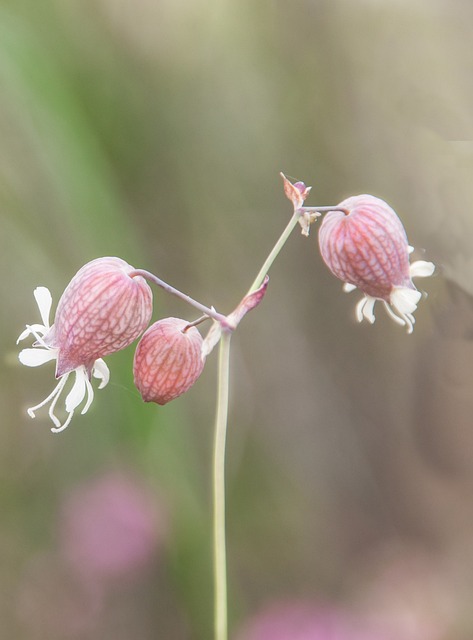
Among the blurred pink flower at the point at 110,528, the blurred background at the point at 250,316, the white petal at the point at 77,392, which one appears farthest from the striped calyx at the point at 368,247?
the blurred pink flower at the point at 110,528

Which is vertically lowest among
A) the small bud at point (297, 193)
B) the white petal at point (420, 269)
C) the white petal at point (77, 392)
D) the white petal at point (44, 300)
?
the white petal at point (77, 392)

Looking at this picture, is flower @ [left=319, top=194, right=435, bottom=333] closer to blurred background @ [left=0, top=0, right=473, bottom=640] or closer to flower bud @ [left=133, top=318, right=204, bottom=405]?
flower bud @ [left=133, top=318, right=204, bottom=405]

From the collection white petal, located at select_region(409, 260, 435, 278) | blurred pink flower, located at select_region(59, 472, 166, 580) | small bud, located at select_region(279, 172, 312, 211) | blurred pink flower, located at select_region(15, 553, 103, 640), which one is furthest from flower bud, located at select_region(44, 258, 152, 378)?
blurred pink flower, located at select_region(15, 553, 103, 640)

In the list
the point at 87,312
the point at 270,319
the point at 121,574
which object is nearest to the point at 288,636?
the point at 121,574

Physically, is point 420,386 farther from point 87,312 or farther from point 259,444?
point 87,312

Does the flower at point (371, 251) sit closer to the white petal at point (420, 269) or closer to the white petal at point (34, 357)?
the white petal at point (420, 269)

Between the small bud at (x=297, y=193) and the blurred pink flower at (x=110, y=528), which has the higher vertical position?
the small bud at (x=297, y=193)

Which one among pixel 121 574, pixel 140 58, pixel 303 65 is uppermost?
pixel 303 65
